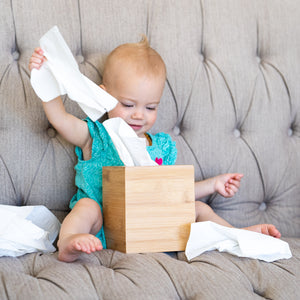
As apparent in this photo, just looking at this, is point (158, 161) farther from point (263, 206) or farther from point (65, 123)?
point (263, 206)

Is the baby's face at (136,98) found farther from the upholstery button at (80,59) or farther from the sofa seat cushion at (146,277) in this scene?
the sofa seat cushion at (146,277)

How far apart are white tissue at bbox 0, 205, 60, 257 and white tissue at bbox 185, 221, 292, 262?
1.16 feet

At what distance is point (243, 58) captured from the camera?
161 centimetres

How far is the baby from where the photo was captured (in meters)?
1.31

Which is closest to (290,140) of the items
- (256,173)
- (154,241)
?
(256,173)

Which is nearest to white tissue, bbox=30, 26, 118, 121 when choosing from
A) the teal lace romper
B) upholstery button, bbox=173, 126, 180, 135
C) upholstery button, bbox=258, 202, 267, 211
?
the teal lace romper

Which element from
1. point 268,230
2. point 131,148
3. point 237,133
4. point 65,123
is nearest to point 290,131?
point 237,133

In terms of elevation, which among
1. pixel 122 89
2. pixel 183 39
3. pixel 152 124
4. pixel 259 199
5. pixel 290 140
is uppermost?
pixel 183 39

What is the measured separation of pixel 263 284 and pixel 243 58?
0.88m

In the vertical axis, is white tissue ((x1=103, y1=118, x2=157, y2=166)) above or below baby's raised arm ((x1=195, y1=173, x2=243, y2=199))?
above

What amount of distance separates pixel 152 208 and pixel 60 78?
0.39 m

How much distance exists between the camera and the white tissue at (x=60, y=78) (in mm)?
1146

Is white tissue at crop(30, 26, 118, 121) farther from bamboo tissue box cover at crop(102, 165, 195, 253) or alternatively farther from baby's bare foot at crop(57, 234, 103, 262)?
baby's bare foot at crop(57, 234, 103, 262)

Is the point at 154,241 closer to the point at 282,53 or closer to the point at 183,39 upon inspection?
the point at 183,39
